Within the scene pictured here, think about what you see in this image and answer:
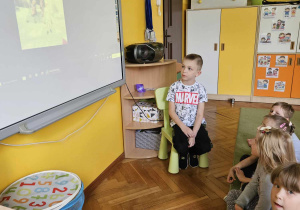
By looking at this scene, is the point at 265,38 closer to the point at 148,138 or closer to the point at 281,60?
the point at 281,60

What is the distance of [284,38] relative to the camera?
3.94m

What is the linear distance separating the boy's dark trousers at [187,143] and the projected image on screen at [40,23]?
119 centimetres

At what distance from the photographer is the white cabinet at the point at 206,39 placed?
4203 mm

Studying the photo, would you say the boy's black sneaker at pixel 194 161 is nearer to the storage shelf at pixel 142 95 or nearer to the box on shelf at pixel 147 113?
the box on shelf at pixel 147 113

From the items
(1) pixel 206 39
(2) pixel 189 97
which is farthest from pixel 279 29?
(2) pixel 189 97

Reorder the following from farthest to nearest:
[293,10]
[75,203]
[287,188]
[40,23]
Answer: [293,10] < [40,23] < [75,203] < [287,188]

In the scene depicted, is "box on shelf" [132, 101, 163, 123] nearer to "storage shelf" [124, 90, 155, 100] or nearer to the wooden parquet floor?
"storage shelf" [124, 90, 155, 100]

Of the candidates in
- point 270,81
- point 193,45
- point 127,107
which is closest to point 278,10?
point 270,81

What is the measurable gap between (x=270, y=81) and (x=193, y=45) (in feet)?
4.39

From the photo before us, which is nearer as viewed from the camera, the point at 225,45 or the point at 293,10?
the point at 293,10

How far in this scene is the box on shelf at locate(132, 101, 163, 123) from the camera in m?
2.52

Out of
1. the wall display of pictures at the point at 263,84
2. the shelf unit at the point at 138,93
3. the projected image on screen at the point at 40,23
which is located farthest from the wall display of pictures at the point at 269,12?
the projected image on screen at the point at 40,23

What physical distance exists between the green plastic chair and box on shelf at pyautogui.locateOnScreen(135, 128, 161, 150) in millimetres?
111

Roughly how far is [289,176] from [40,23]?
1308 mm
